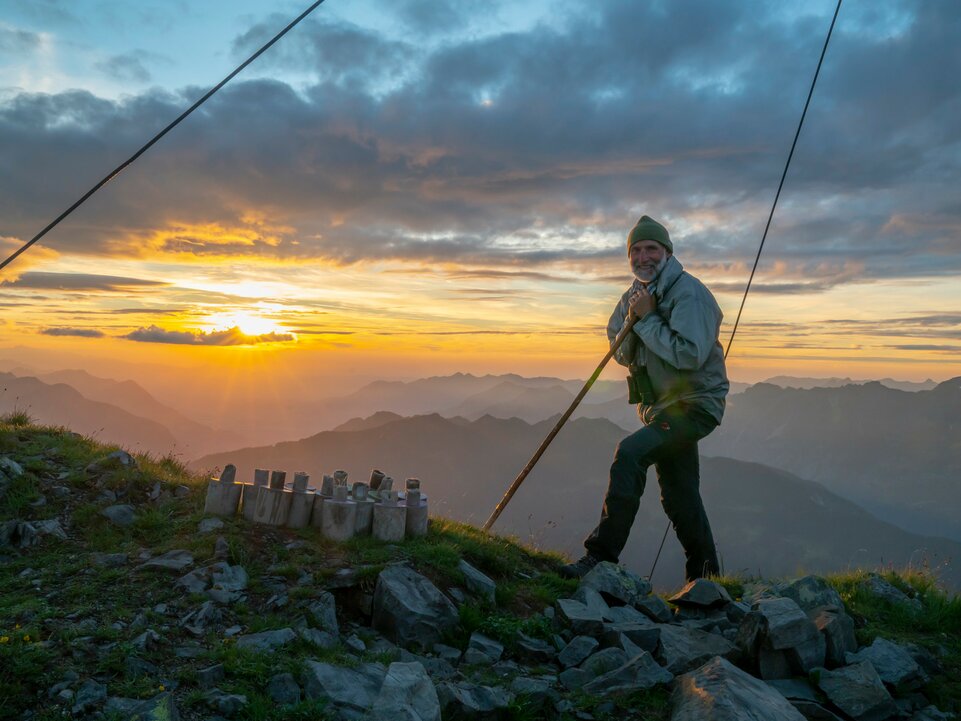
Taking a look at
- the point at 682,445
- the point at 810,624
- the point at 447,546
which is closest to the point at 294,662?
the point at 447,546

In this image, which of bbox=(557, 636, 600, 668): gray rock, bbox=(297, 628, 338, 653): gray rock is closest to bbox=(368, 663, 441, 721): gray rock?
bbox=(297, 628, 338, 653): gray rock

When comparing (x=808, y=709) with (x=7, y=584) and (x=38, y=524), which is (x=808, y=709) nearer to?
(x=7, y=584)

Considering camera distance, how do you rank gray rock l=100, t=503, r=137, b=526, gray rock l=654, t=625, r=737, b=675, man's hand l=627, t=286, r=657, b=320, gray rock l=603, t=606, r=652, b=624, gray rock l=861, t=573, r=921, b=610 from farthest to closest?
man's hand l=627, t=286, r=657, b=320 → gray rock l=861, t=573, r=921, b=610 → gray rock l=100, t=503, r=137, b=526 → gray rock l=603, t=606, r=652, b=624 → gray rock l=654, t=625, r=737, b=675

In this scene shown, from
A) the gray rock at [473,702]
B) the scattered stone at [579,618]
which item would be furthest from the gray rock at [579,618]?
the gray rock at [473,702]

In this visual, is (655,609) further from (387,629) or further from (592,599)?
(387,629)

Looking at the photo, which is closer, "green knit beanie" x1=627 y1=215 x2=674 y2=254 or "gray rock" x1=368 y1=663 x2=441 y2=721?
"gray rock" x1=368 y1=663 x2=441 y2=721

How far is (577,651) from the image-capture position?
5.82 m

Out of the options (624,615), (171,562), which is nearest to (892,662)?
(624,615)

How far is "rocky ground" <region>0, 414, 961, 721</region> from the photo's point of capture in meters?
4.44

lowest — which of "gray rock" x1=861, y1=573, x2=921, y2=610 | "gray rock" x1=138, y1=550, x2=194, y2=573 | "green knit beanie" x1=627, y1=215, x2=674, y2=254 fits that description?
"gray rock" x1=861, y1=573, x2=921, y2=610

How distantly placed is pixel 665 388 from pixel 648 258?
5.21 feet

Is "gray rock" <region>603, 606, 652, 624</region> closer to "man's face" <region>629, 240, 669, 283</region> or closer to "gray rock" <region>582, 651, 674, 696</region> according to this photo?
"gray rock" <region>582, 651, 674, 696</region>

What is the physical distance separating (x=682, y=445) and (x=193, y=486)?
6.14 metres

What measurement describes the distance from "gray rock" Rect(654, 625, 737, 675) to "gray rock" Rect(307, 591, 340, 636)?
Result: 110 inches
